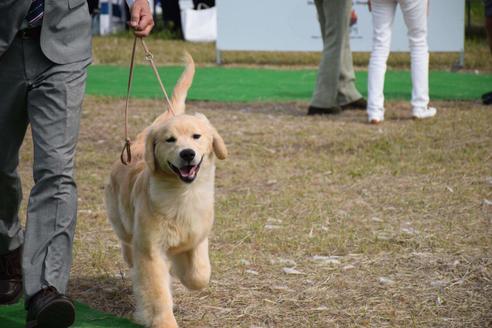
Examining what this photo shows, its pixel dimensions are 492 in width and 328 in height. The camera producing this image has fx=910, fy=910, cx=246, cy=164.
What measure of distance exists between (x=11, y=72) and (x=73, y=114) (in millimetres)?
329

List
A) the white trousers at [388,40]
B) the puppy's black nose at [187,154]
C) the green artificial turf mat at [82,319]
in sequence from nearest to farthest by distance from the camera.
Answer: the puppy's black nose at [187,154], the green artificial turf mat at [82,319], the white trousers at [388,40]

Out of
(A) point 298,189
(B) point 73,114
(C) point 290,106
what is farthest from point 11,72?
(C) point 290,106

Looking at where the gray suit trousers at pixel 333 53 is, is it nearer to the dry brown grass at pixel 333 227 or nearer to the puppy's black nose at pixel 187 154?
the dry brown grass at pixel 333 227

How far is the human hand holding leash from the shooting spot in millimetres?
4324

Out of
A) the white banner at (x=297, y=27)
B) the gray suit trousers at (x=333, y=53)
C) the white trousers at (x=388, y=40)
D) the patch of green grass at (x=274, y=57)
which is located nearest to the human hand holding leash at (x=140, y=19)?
the white trousers at (x=388, y=40)

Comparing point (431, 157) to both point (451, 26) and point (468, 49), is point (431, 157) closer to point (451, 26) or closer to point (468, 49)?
point (451, 26)

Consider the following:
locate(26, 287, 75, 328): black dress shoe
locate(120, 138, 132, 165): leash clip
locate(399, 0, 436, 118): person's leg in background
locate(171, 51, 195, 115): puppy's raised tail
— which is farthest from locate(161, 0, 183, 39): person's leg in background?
locate(26, 287, 75, 328): black dress shoe

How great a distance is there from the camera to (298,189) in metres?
7.13

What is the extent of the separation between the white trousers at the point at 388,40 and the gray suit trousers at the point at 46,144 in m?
5.97

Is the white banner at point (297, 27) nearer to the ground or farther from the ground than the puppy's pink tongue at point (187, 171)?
nearer to the ground

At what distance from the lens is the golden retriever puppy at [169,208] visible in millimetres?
4184

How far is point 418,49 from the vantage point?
32.2 ft

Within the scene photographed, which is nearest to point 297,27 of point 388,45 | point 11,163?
point 388,45

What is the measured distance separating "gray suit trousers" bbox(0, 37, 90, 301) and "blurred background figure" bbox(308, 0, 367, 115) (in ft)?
21.2
